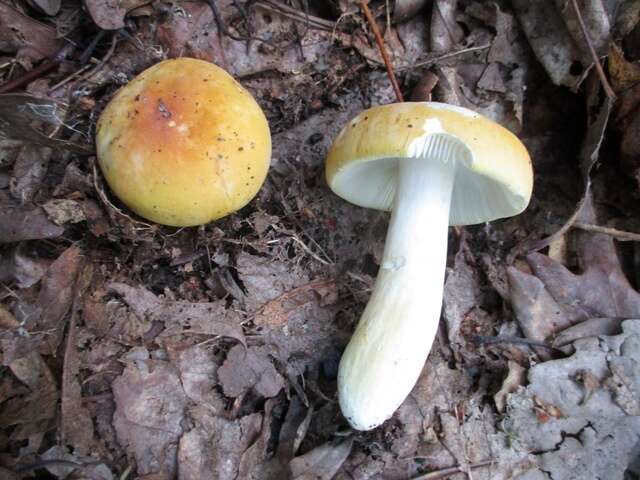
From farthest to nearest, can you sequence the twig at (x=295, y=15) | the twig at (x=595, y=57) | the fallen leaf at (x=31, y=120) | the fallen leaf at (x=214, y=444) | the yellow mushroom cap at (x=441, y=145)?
the twig at (x=295, y=15) < the twig at (x=595, y=57) < the fallen leaf at (x=31, y=120) < the fallen leaf at (x=214, y=444) < the yellow mushroom cap at (x=441, y=145)

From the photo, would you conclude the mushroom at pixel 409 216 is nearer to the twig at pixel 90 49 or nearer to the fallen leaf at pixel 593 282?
the fallen leaf at pixel 593 282

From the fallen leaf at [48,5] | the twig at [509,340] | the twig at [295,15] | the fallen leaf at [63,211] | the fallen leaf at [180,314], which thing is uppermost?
the twig at [295,15]

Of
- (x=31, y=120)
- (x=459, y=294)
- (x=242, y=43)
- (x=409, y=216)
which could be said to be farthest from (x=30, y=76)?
(x=459, y=294)

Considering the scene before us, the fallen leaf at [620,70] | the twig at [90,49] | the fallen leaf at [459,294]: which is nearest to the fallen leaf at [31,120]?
the twig at [90,49]

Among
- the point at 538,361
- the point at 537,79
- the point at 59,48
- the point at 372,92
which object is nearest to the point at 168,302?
the point at 59,48

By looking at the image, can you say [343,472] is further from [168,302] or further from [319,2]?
[319,2]

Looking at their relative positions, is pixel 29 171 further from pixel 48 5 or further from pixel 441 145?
pixel 441 145
